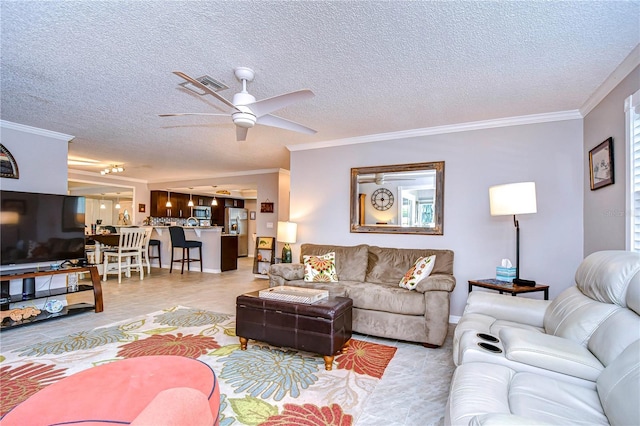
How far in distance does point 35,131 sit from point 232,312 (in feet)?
11.4

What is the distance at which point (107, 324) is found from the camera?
11.7 feet

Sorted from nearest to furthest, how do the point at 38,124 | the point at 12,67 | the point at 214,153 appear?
1. the point at 12,67
2. the point at 38,124
3. the point at 214,153

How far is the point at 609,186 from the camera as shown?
2.68m

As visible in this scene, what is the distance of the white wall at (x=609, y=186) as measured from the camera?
243cm

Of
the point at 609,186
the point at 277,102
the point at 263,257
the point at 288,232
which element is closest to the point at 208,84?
the point at 277,102

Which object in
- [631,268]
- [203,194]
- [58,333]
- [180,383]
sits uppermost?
[203,194]

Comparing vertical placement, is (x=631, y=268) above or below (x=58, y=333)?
above

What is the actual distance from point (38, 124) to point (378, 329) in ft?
15.6

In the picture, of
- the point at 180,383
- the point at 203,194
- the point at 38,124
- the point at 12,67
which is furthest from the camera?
the point at 203,194

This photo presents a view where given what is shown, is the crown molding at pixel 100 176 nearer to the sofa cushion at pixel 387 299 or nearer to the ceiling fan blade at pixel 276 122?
the ceiling fan blade at pixel 276 122

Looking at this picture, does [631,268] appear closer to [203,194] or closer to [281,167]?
[281,167]

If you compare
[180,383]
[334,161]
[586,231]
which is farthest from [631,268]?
[334,161]

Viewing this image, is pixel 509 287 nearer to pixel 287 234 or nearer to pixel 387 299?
pixel 387 299

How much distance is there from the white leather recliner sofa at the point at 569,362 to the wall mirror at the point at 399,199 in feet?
6.23
